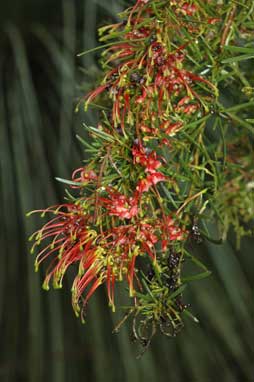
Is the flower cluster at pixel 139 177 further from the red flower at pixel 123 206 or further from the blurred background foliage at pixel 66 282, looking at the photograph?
the blurred background foliage at pixel 66 282

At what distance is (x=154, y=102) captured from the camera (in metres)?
0.21

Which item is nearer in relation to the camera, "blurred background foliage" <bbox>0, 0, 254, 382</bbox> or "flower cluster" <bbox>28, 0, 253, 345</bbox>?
"flower cluster" <bbox>28, 0, 253, 345</bbox>

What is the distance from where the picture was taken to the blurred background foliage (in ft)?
1.94

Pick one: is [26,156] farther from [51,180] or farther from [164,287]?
→ [164,287]

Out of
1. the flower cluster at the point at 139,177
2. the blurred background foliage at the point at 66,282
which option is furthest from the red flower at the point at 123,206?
the blurred background foliage at the point at 66,282

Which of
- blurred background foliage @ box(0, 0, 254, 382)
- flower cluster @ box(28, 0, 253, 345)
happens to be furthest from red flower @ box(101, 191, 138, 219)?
blurred background foliage @ box(0, 0, 254, 382)

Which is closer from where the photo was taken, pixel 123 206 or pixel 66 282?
pixel 123 206

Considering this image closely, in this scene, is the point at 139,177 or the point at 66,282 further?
the point at 66,282

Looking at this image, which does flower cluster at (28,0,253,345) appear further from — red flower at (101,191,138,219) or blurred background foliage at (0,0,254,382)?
blurred background foliage at (0,0,254,382)

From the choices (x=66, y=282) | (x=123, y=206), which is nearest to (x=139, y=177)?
(x=123, y=206)

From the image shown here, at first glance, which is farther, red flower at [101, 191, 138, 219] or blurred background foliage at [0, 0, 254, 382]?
blurred background foliage at [0, 0, 254, 382]

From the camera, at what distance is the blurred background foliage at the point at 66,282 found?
592 mm

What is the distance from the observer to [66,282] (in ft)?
2.34

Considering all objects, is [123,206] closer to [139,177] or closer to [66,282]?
[139,177]
